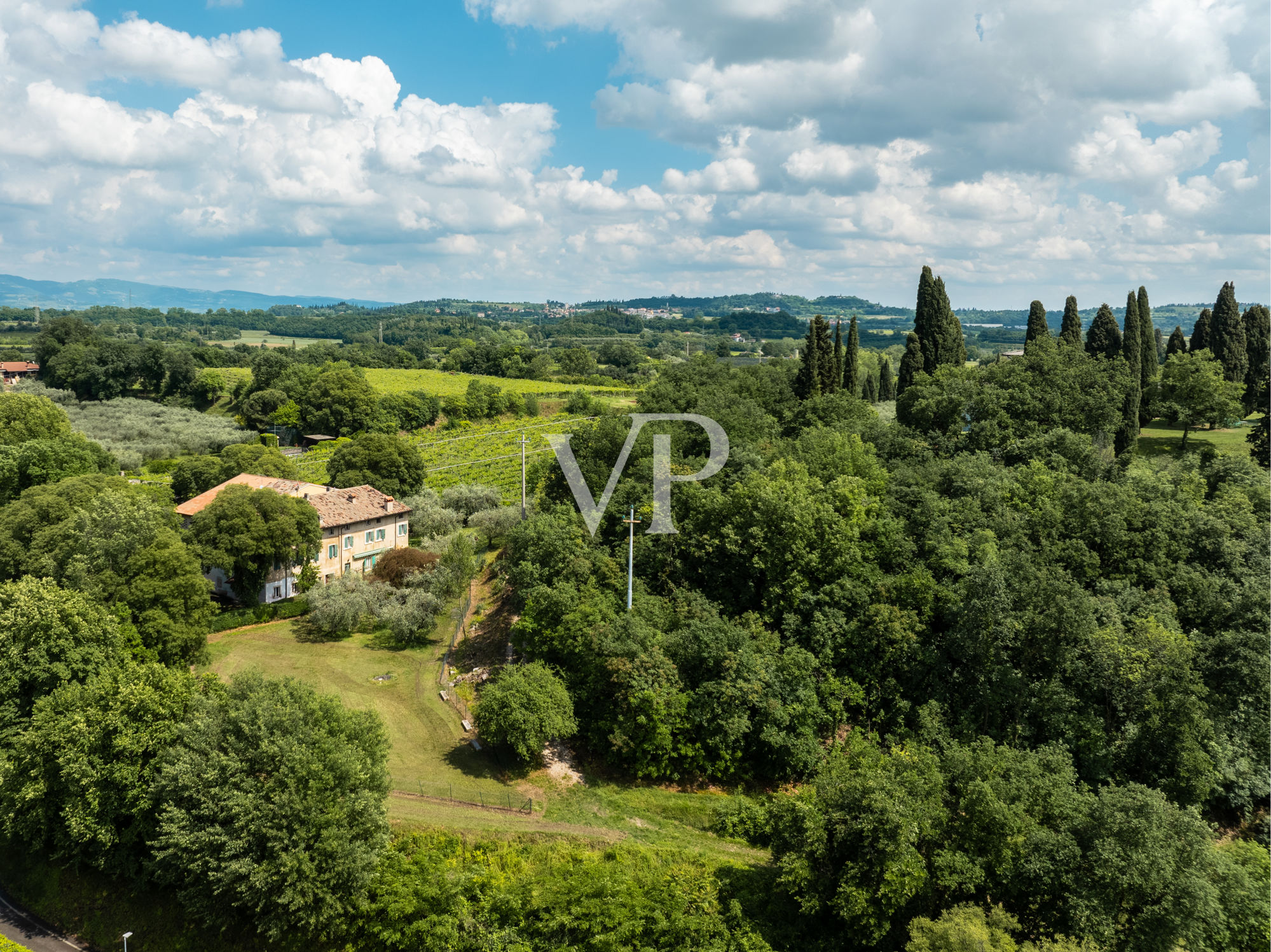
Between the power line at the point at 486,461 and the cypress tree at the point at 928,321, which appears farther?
the power line at the point at 486,461

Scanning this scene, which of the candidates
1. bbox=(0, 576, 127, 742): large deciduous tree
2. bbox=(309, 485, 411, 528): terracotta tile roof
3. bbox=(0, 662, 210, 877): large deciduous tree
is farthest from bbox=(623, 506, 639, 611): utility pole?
bbox=(0, 576, 127, 742): large deciduous tree

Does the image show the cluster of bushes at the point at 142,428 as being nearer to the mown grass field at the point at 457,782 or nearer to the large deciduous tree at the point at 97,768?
the mown grass field at the point at 457,782

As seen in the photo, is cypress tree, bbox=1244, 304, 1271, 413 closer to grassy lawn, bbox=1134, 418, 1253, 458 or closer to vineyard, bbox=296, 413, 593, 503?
grassy lawn, bbox=1134, 418, 1253, 458

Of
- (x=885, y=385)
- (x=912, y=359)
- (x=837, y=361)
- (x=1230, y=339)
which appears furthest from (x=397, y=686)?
(x=885, y=385)

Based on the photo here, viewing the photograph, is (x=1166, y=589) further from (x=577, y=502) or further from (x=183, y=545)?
(x=183, y=545)

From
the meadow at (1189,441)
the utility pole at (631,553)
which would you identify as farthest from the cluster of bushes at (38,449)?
the meadow at (1189,441)

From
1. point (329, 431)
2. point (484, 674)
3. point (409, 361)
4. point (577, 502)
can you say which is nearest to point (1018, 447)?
point (577, 502)
